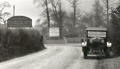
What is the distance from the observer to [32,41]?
29656 mm

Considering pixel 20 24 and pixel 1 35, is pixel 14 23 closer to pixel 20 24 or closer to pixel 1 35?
pixel 20 24

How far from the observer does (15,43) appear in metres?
23.5

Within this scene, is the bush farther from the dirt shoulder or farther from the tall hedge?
the tall hedge

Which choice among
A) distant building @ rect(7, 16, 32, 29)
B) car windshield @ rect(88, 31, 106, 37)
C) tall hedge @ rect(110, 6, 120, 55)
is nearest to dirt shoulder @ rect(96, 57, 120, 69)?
tall hedge @ rect(110, 6, 120, 55)

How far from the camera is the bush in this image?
66.0 feet

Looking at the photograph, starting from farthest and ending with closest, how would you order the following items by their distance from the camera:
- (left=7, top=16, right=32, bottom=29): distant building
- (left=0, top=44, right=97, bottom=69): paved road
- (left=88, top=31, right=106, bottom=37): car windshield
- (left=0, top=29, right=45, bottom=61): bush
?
1. (left=7, top=16, right=32, bottom=29): distant building
2. (left=88, top=31, right=106, bottom=37): car windshield
3. (left=0, top=29, right=45, bottom=61): bush
4. (left=0, top=44, right=97, bottom=69): paved road

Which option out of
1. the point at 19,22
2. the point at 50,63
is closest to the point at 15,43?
the point at 19,22

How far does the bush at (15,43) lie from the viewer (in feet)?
66.0

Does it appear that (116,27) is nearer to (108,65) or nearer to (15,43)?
(108,65)

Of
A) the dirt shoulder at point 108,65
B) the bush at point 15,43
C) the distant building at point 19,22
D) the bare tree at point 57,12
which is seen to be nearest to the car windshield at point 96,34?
the dirt shoulder at point 108,65

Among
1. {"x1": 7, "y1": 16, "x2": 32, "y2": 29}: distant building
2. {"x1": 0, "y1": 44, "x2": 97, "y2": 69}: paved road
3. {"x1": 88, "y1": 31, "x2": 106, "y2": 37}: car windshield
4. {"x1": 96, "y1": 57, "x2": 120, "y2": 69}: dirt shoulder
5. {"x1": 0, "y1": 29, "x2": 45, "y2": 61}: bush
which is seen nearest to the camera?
{"x1": 0, "y1": 44, "x2": 97, "y2": 69}: paved road

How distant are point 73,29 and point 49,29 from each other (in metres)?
14.6

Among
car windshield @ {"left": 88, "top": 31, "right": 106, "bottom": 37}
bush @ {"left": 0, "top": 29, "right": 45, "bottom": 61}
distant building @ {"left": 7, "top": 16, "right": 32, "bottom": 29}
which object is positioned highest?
distant building @ {"left": 7, "top": 16, "right": 32, "bottom": 29}

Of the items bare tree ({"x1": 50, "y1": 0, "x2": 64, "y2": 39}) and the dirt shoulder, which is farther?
bare tree ({"x1": 50, "y1": 0, "x2": 64, "y2": 39})
